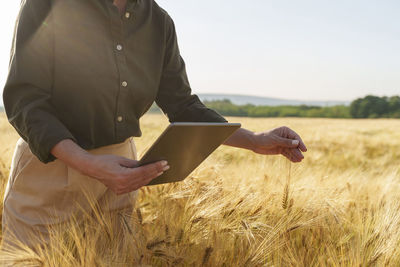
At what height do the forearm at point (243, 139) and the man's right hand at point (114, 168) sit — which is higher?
the forearm at point (243, 139)

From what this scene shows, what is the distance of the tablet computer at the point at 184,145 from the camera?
884mm

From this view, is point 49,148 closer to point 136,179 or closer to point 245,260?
point 136,179

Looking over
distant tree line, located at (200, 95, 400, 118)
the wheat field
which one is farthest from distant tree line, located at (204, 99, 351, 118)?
the wheat field

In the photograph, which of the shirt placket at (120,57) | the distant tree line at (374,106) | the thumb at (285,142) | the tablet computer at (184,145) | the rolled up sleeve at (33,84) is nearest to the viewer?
the tablet computer at (184,145)

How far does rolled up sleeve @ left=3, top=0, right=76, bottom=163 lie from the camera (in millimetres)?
994

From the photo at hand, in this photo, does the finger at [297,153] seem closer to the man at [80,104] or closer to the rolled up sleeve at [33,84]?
the man at [80,104]

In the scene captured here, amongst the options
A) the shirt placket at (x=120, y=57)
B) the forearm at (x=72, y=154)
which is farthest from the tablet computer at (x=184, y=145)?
the shirt placket at (x=120, y=57)

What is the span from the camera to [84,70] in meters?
1.13

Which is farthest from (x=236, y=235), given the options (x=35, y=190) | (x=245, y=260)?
(x=35, y=190)

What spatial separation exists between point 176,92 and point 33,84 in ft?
1.74

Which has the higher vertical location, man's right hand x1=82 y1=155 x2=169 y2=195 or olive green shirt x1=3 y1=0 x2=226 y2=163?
olive green shirt x1=3 y1=0 x2=226 y2=163

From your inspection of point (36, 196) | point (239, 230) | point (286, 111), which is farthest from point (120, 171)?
point (286, 111)

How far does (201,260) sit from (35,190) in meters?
0.50

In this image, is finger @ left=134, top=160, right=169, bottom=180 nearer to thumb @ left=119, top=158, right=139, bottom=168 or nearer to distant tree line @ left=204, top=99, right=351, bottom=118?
thumb @ left=119, top=158, right=139, bottom=168
